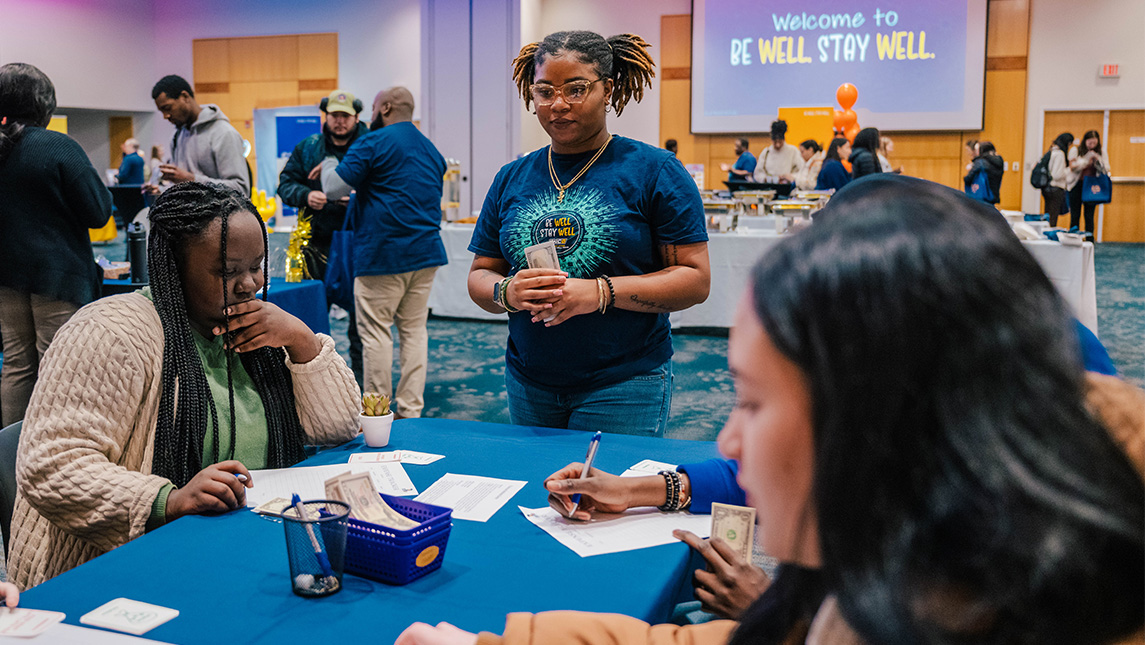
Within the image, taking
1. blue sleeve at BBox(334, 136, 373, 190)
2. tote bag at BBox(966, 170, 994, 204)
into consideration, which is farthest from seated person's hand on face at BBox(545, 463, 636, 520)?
tote bag at BBox(966, 170, 994, 204)

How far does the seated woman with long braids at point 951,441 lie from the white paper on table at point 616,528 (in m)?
0.90

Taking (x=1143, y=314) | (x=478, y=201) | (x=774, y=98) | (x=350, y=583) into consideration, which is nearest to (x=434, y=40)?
(x=478, y=201)

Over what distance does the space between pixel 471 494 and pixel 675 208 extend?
834 mm

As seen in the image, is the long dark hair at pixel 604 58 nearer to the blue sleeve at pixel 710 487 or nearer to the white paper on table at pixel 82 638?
the blue sleeve at pixel 710 487

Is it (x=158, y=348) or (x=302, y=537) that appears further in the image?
(x=158, y=348)

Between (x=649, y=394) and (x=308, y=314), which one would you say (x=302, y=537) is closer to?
(x=649, y=394)

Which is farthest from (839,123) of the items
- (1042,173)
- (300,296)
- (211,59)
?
(211,59)

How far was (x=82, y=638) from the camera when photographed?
1039 millimetres

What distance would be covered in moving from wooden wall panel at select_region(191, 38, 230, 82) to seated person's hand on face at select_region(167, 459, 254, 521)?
15472 millimetres

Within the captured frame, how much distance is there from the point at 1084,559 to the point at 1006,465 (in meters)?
0.06

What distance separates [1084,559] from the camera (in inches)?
16.8

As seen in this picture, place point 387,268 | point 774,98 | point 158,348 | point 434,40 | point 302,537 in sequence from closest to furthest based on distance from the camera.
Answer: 1. point 302,537
2. point 158,348
3. point 387,268
4. point 434,40
5. point 774,98

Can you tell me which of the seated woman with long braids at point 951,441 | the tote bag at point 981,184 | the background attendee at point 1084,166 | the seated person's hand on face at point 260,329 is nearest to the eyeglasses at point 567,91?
the seated person's hand on face at point 260,329

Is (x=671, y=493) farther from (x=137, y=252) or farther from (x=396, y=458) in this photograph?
(x=137, y=252)
